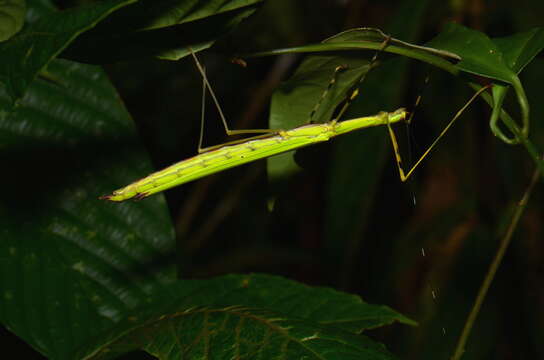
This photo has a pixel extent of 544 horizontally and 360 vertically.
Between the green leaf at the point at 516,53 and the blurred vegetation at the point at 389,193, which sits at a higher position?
the green leaf at the point at 516,53

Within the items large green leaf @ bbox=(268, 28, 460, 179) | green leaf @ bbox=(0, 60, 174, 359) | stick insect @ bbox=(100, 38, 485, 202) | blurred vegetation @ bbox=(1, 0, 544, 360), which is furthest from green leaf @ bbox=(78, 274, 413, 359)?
blurred vegetation @ bbox=(1, 0, 544, 360)

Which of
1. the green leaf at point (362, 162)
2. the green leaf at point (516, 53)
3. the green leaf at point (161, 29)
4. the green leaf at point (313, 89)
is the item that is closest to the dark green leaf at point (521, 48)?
the green leaf at point (516, 53)

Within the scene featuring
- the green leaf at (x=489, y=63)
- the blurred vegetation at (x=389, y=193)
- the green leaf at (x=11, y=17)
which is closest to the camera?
the green leaf at (x=489, y=63)

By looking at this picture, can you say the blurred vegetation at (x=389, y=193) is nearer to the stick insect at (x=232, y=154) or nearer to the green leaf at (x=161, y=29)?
the stick insect at (x=232, y=154)

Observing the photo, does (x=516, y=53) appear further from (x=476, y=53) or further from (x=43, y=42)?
(x=43, y=42)

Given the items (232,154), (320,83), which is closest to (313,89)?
(320,83)
